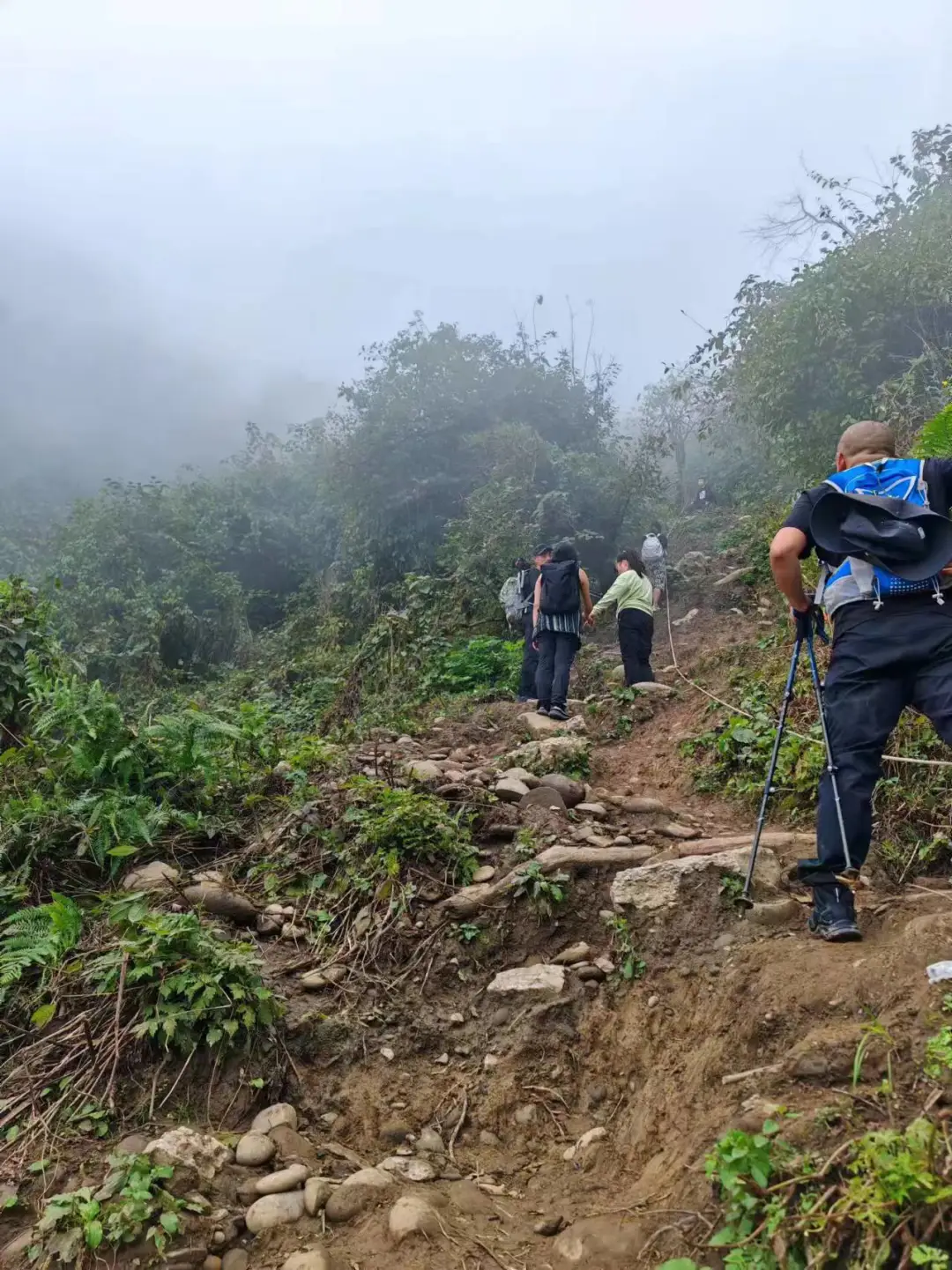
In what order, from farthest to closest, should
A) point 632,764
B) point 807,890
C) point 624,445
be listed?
point 624,445
point 632,764
point 807,890

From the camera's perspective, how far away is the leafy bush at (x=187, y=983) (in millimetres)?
2770

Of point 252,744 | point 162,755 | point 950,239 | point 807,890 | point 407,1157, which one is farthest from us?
point 950,239

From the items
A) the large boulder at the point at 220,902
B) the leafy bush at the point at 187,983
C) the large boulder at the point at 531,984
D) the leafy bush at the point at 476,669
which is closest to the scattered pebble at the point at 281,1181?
the leafy bush at the point at 187,983

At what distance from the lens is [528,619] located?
884 centimetres

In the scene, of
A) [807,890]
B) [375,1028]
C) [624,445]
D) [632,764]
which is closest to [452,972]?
[375,1028]

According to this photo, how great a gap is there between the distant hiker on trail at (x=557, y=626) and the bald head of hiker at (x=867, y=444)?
162 inches

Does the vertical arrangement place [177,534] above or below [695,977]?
above

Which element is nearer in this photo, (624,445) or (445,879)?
(445,879)

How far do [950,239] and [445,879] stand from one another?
12.6m

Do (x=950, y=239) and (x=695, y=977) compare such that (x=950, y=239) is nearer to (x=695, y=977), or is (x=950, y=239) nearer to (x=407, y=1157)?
(x=695, y=977)

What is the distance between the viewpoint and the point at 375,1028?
3.07 metres

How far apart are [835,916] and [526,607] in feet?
21.0

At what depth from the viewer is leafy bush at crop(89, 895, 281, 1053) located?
277cm

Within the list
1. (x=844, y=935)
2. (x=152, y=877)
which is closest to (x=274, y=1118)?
(x=152, y=877)
